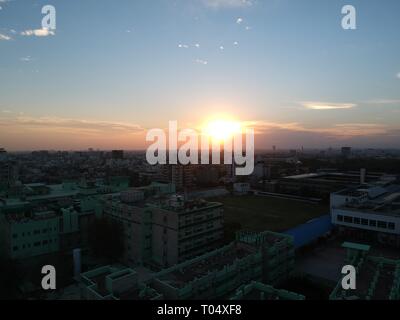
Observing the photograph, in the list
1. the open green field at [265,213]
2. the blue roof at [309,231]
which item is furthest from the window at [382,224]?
the open green field at [265,213]

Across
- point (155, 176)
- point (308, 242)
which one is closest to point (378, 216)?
point (308, 242)

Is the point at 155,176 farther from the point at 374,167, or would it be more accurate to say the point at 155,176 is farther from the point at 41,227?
the point at 374,167

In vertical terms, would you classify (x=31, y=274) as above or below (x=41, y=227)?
below
